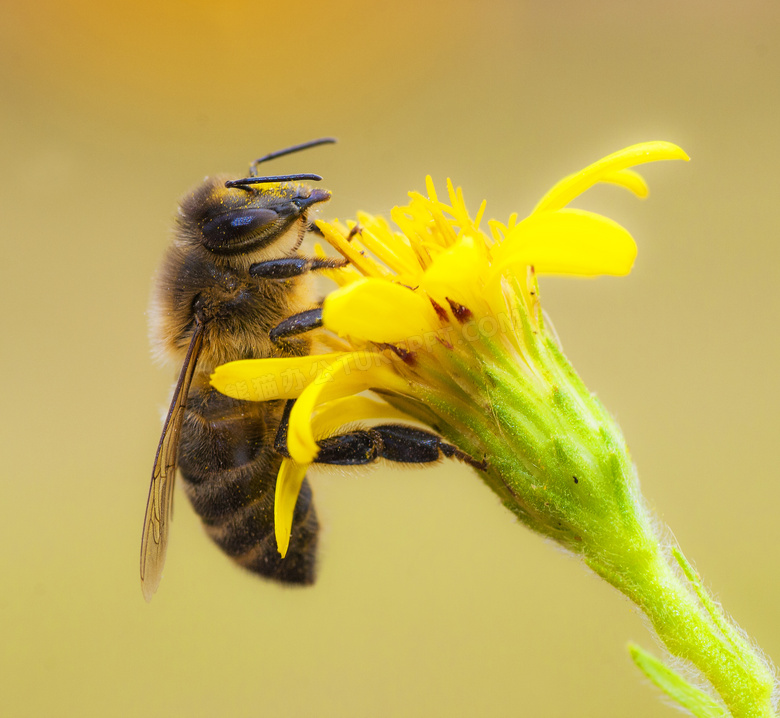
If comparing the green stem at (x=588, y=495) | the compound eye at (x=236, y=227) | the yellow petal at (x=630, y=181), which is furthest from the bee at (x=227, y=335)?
the yellow petal at (x=630, y=181)

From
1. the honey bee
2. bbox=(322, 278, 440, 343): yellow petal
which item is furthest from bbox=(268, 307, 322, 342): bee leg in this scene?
bbox=(322, 278, 440, 343): yellow petal

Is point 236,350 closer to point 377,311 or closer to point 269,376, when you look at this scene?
point 269,376

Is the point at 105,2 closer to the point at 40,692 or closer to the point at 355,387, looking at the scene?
the point at 40,692

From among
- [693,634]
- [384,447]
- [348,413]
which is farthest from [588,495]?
[348,413]

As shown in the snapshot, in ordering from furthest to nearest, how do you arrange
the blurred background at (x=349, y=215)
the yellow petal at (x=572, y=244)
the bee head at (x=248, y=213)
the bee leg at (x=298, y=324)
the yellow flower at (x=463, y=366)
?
the blurred background at (x=349, y=215) < the bee head at (x=248, y=213) < the bee leg at (x=298, y=324) < the yellow flower at (x=463, y=366) < the yellow petal at (x=572, y=244)

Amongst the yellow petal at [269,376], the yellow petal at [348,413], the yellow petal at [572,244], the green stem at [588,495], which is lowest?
the green stem at [588,495]

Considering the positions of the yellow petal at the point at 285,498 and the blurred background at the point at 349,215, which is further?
the blurred background at the point at 349,215

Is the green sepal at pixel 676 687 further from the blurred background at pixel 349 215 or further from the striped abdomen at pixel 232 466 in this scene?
the blurred background at pixel 349 215
